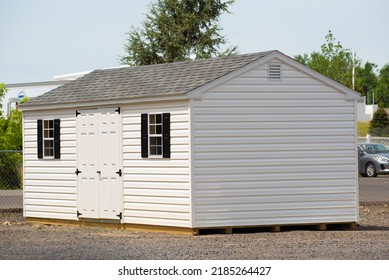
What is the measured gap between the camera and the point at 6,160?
3056 centimetres

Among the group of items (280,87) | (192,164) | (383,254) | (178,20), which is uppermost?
(178,20)

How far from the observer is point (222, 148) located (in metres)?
18.4

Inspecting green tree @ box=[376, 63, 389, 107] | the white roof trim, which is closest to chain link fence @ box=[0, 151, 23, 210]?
the white roof trim

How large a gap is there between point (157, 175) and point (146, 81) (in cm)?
254

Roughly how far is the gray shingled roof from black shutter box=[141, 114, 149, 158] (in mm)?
462

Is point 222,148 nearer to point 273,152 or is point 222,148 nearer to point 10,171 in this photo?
point 273,152

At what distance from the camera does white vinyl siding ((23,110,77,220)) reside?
69.7 feet

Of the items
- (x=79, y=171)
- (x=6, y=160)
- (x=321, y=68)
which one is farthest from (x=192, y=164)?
(x=321, y=68)

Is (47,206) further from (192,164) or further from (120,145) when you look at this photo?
(192,164)

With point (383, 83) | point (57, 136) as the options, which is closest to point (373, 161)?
point (57, 136)

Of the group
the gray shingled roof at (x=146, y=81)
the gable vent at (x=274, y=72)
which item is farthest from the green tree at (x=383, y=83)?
the gable vent at (x=274, y=72)

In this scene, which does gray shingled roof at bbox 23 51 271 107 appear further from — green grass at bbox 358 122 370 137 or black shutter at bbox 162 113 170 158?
green grass at bbox 358 122 370 137

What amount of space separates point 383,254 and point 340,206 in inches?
181

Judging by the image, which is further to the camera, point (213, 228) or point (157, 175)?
point (157, 175)
